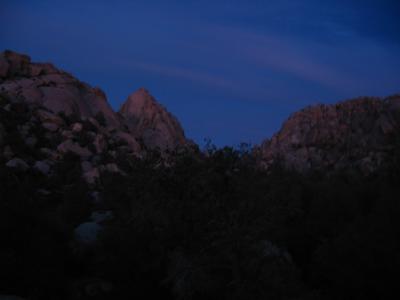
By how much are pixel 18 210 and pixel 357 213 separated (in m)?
12.9

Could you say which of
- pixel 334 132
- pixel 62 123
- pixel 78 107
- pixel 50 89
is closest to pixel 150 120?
pixel 78 107

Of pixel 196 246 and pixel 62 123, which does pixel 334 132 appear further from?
pixel 196 246

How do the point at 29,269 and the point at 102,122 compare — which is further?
the point at 102,122

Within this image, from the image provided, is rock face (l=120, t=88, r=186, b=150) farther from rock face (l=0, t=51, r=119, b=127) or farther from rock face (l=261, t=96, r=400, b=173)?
rock face (l=261, t=96, r=400, b=173)

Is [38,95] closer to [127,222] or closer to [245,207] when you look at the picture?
[127,222]

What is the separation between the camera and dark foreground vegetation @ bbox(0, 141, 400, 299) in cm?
1421

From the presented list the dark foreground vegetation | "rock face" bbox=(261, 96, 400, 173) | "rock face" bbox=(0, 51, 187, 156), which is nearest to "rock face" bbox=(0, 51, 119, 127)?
"rock face" bbox=(0, 51, 187, 156)

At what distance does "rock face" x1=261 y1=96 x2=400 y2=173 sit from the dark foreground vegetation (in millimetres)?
36423

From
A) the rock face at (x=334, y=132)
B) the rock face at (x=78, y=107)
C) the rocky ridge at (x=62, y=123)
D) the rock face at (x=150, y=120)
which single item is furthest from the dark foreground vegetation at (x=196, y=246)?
the rock face at (x=150, y=120)

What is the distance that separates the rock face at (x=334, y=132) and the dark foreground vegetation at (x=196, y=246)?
119 ft

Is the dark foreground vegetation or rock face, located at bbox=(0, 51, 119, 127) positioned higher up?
rock face, located at bbox=(0, 51, 119, 127)

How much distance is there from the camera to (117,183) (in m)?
25.5

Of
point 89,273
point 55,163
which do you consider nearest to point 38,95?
point 55,163

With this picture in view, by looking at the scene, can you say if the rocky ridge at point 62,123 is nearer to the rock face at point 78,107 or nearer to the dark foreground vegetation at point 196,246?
the rock face at point 78,107
